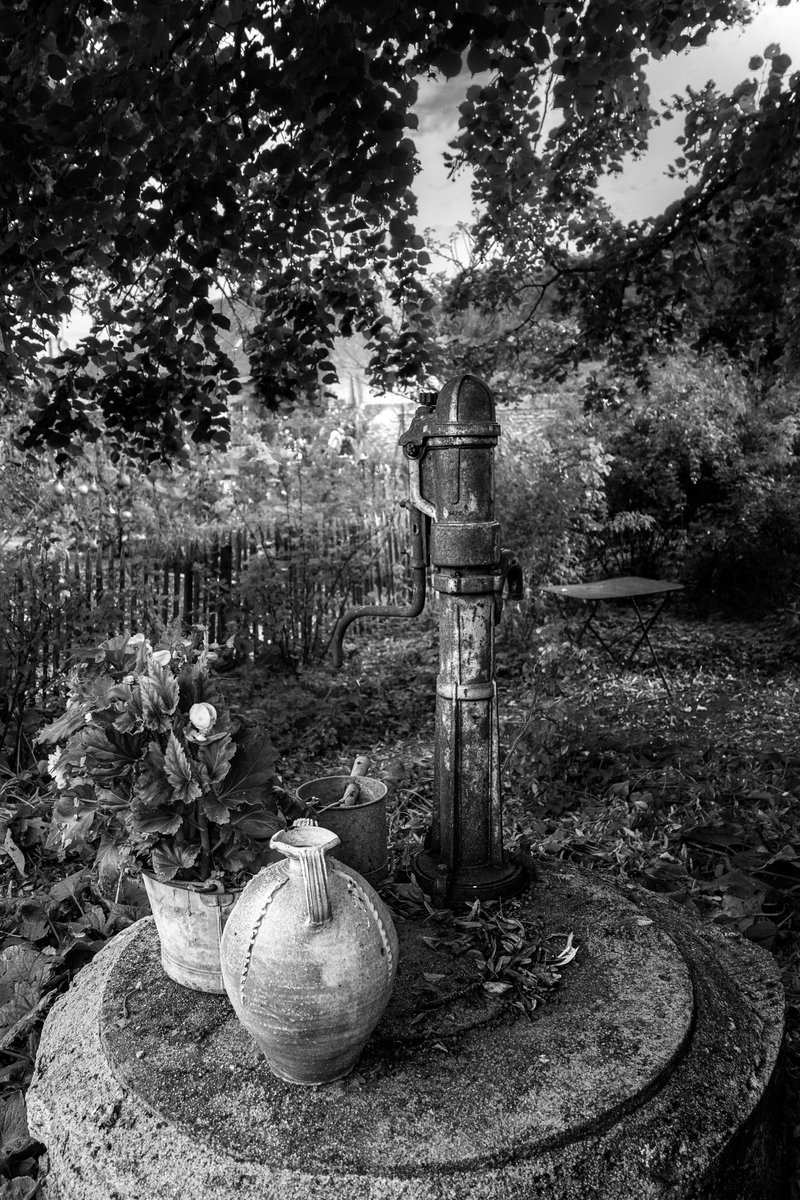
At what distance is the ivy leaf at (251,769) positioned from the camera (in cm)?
216

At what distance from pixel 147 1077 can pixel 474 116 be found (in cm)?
526

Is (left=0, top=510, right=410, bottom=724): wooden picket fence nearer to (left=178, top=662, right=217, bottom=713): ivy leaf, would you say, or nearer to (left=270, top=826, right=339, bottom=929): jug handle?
(left=178, top=662, right=217, bottom=713): ivy leaf

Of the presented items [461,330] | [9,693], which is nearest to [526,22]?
[9,693]

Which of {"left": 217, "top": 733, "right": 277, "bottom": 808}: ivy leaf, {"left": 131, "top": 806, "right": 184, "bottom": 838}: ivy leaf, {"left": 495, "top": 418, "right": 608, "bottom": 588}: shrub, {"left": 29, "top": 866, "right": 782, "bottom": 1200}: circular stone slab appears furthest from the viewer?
{"left": 495, "top": 418, "right": 608, "bottom": 588}: shrub

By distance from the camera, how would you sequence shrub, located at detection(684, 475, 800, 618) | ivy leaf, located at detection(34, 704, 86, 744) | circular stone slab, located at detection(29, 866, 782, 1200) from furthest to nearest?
1. shrub, located at detection(684, 475, 800, 618)
2. ivy leaf, located at detection(34, 704, 86, 744)
3. circular stone slab, located at detection(29, 866, 782, 1200)

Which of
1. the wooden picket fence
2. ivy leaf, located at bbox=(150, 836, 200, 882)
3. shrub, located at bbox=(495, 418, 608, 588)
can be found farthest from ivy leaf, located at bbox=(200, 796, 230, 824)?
shrub, located at bbox=(495, 418, 608, 588)

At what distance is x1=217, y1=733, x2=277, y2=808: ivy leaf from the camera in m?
2.16

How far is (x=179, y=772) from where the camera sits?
2.07 meters

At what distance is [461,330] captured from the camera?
8422 mm

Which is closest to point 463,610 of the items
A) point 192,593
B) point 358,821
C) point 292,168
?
point 358,821

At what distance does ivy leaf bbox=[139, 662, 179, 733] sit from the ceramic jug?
507mm

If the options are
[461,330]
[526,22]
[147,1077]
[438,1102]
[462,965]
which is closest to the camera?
[438,1102]

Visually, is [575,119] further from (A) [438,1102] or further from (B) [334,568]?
(A) [438,1102]

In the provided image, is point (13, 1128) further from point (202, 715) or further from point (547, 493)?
point (547, 493)
